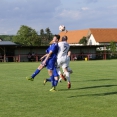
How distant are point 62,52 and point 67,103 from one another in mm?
3012

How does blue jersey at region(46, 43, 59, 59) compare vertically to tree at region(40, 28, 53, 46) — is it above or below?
below

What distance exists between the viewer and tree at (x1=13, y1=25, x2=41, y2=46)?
106312 millimetres

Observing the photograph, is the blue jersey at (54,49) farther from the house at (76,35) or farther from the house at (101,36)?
the house at (76,35)

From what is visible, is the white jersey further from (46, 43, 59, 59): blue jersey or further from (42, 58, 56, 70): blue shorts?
(42, 58, 56, 70): blue shorts

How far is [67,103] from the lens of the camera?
27.9ft

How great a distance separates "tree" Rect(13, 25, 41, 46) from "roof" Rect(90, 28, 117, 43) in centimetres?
1854

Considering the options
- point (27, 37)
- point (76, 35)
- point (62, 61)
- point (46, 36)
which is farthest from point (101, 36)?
point (62, 61)

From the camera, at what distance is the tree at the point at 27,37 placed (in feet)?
349

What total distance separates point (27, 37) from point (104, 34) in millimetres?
25389

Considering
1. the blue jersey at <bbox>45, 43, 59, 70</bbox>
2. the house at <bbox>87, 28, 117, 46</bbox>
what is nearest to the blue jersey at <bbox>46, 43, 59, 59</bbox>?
the blue jersey at <bbox>45, 43, 59, 70</bbox>

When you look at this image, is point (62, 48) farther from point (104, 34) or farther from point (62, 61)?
point (104, 34)

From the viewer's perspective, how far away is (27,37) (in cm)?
10875

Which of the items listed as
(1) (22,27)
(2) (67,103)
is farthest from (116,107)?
(1) (22,27)

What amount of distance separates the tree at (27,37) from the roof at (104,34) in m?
18.5
